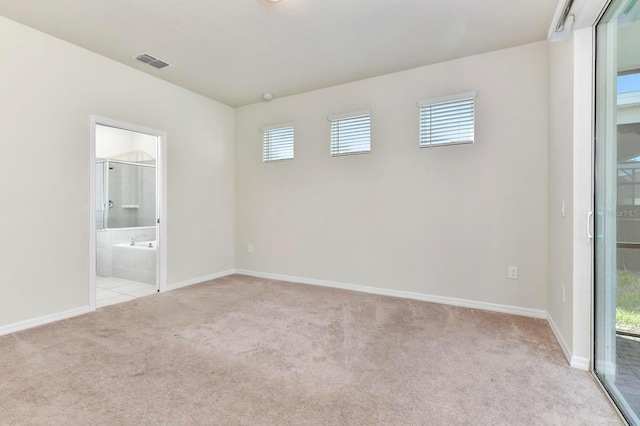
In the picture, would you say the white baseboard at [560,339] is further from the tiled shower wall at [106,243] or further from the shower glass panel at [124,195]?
the shower glass panel at [124,195]

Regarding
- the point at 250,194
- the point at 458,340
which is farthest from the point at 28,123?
the point at 458,340

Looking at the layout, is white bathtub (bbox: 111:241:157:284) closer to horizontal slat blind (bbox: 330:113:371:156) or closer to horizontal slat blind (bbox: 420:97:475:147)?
horizontal slat blind (bbox: 330:113:371:156)

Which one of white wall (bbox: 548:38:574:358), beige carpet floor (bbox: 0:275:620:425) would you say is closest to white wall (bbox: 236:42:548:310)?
white wall (bbox: 548:38:574:358)

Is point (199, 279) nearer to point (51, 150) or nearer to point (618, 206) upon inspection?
point (51, 150)

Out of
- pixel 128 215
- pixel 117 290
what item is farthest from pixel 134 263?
pixel 128 215

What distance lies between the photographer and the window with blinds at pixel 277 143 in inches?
180

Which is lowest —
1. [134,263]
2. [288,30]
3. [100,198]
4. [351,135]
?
[134,263]

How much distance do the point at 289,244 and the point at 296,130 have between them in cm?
161

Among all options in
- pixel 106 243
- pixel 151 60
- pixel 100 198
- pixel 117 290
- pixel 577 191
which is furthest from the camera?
pixel 100 198

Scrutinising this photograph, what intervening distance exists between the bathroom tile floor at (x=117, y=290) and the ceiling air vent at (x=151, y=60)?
268 cm

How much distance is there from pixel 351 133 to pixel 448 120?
1.16 m

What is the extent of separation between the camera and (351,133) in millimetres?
4066

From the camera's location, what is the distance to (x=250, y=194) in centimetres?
493

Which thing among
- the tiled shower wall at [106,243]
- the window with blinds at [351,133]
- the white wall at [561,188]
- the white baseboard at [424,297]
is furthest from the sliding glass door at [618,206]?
the tiled shower wall at [106,243]
